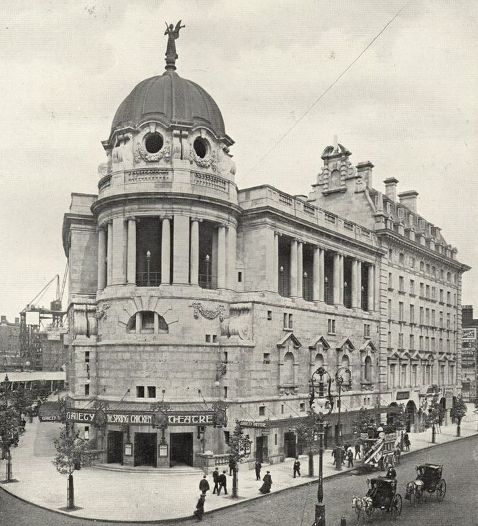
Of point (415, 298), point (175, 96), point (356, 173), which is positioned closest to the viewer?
point (175, 96)

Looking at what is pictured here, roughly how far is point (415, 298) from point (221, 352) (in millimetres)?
33880

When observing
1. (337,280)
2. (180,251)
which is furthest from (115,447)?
(337,280)

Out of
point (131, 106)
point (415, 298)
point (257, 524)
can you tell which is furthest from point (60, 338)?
point (257, 524)

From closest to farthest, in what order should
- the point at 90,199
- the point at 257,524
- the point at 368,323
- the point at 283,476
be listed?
the point at 257,524, the point at 283,476, the point at 90,199, the point at 368,323

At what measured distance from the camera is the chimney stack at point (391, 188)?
7466cm

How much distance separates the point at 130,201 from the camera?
152 ft

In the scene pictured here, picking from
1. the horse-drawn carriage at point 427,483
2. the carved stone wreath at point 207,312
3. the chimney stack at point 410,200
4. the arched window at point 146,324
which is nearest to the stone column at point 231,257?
the carved stone wreath at point 207,312

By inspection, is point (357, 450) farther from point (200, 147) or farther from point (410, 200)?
point (410, 200)

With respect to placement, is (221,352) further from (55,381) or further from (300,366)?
(55,381)

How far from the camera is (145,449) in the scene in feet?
145

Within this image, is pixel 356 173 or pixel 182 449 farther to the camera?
pixel 356 173

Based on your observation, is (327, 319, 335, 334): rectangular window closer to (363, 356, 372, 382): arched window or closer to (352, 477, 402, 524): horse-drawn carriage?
(363, 356, 372, 382): arched window

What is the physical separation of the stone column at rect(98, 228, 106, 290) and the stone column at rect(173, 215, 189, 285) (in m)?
6.97

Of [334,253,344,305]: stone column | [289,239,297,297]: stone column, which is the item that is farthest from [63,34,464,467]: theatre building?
[334,253,344,305]: stone column
